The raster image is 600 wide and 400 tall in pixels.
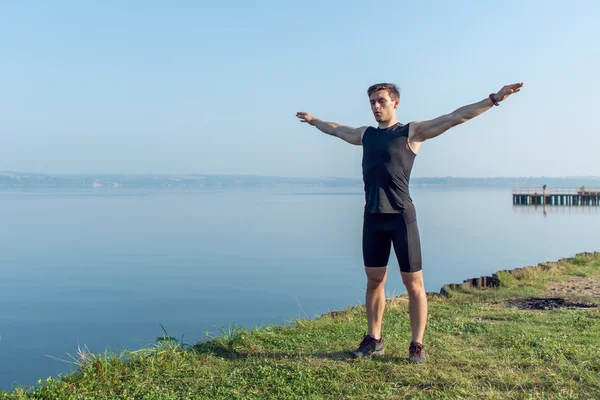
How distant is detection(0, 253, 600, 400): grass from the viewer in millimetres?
4379

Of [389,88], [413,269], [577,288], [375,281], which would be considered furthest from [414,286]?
[577,288]

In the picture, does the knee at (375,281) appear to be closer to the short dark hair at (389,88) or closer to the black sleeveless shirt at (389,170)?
the black sleeveless shirt at (389,170)

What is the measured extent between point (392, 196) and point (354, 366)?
1.55m

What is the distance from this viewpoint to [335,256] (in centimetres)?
2608

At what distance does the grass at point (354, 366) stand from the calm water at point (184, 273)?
176 inches

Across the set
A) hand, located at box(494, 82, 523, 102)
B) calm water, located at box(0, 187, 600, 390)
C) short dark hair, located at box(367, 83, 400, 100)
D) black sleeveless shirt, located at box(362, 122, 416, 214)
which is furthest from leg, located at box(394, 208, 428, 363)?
calm water, located at box(0, 187, 600, 390)

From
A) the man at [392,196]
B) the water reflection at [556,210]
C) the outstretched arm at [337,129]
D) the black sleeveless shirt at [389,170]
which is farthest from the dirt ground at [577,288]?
the water reflection at [556,210]

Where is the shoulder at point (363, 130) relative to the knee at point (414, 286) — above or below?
above

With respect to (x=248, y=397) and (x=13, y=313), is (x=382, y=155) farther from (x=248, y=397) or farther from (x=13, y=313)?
(x=13, y=313)

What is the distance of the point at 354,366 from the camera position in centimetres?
493

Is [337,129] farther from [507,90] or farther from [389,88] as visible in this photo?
[507,90]

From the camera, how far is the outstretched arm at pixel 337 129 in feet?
17.6

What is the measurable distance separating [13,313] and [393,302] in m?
10.6

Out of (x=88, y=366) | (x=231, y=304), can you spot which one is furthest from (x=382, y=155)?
(x=231, y=304)
